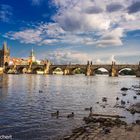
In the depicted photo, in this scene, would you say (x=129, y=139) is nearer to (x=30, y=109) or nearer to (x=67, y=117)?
(x=67, y=117)

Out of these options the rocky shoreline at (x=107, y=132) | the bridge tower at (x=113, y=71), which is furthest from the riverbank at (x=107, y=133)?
the bridge tower at (x=113, y=71)

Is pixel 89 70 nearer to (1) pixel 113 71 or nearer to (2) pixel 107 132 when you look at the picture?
(1) pixel 113 71

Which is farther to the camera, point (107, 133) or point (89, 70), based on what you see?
point (89, 70)

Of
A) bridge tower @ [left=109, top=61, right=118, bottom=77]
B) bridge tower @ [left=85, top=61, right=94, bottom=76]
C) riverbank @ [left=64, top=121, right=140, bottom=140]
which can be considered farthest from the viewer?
bridge tower @ [left=85, top=61, right=94, bottom=76]

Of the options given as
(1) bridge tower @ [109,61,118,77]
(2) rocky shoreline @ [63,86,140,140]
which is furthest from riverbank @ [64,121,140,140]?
(1) bridge tower @ [109,61,118,77]

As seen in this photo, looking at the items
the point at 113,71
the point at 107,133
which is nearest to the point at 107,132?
the point at 107,133

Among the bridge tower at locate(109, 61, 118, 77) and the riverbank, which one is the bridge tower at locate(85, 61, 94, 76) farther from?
the riverbank

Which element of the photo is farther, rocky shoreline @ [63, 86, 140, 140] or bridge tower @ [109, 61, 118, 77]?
bridge tower @ [109, 61, 118, 77]

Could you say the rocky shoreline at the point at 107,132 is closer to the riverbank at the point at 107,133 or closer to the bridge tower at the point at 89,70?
the riverbank at the point at 107,133

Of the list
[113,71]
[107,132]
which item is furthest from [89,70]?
[107,132]

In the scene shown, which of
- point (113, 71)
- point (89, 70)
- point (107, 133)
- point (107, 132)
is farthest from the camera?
point (89, 70)

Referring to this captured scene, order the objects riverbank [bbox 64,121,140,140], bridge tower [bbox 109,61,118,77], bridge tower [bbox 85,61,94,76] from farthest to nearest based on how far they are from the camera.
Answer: bridge tower [bbox 85,61,94,76], bridge tower [bbox 109,61,118,77], riverbank [bbox 64,121,140,140]

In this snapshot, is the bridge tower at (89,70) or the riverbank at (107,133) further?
the bridge tower at (89,70)

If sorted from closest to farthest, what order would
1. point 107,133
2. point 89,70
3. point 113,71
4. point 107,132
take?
1. point 107,133
2. point 107,132
3. point 113,71
4. point 89,70
